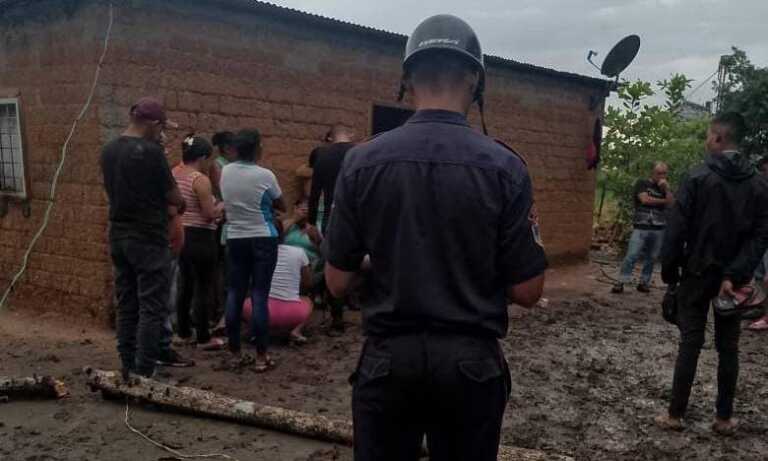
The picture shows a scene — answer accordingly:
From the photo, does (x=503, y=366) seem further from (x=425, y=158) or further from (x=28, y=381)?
(x=28, y=381)

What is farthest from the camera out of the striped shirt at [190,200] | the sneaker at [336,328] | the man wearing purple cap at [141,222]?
the sneaker at [336,328]

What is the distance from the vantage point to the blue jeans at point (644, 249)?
8.53 m

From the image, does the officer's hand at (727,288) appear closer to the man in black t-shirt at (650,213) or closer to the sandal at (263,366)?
the sandal at (263,366)

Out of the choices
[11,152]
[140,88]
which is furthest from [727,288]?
[11,152]

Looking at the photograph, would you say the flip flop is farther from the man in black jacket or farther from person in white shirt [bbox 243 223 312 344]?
the man in black jacket

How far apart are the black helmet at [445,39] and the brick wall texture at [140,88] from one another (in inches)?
177

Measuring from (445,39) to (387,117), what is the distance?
261 inches

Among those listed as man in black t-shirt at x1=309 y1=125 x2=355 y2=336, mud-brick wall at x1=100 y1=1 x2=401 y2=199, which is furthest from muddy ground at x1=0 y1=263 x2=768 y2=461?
mud-brick wall at x1=100 y1=1 x2=401 y2=199

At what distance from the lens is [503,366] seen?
1855 millimetres

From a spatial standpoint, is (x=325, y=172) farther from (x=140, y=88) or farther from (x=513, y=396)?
(x=513, y=396)

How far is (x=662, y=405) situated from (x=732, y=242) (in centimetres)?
139

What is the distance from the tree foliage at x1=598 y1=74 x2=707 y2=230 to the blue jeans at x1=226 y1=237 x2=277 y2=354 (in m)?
9.31

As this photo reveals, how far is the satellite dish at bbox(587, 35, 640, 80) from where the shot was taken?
1038 centimetres

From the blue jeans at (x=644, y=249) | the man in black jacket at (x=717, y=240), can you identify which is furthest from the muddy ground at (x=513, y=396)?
the blue jeans at (x=644, y=249)
